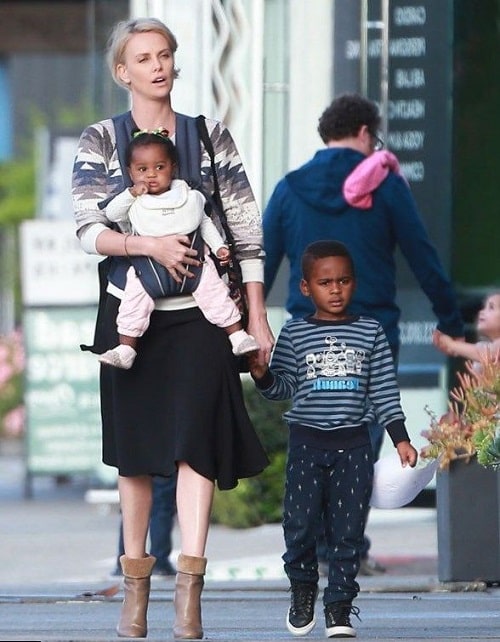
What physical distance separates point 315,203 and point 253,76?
3078 mm

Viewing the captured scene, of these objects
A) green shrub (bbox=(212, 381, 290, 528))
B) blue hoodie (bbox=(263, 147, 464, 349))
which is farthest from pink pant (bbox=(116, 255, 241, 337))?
green shrub (bbox=(212, 381, 290, 528))

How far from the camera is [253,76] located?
1067 centimetres

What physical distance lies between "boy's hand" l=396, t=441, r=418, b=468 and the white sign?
300 inches

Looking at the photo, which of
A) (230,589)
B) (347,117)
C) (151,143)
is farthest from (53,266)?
(151,143)

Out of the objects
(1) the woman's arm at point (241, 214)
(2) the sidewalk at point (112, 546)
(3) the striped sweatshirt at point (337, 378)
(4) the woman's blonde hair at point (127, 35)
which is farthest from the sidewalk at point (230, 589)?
(4) the woman's blonde hair at point (127, 35)

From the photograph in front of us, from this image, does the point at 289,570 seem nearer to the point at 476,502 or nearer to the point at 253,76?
the point at 476,502

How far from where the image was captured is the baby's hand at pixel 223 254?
561cm

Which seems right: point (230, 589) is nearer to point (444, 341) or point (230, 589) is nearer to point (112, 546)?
point (444, 341)

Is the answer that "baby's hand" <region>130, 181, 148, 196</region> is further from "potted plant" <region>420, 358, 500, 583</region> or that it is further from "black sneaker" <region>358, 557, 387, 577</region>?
"black sneaker" <region>358, 557, 387, 577</region>

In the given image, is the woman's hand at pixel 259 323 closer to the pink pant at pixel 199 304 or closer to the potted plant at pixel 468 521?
the pink pant at pixel 199 304

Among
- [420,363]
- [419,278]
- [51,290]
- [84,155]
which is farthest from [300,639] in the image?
[51,290]

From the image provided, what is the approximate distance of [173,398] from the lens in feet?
18.4

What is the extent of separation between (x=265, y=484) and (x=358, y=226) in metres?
2.86

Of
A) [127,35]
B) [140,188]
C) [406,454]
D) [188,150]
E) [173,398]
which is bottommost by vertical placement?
[406,454]
